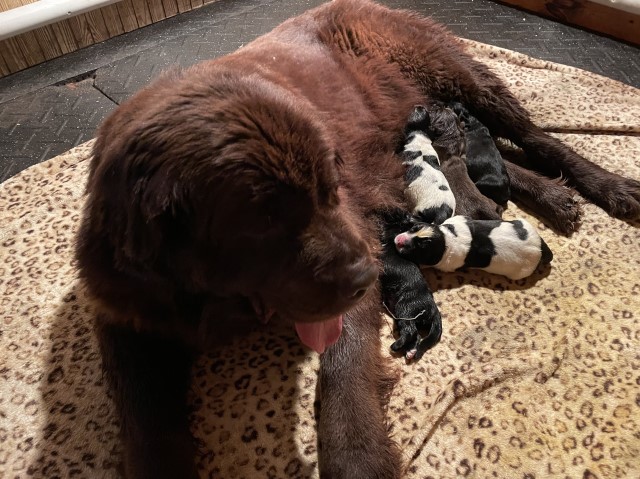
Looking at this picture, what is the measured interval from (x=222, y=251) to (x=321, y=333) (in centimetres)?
48

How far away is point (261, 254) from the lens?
1.34 metres

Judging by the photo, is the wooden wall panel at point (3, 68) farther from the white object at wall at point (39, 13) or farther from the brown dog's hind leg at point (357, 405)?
the brown dog's hind leg at point (357, 405)

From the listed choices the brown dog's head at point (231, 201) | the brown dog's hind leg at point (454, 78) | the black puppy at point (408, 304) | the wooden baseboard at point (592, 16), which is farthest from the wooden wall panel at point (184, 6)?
the brown dog's head at point (231, 201)

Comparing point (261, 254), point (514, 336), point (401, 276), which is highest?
point (261, 254)

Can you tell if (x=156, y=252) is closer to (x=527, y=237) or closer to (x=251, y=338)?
(x=251, y=338)

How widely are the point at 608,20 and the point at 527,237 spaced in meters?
2.79

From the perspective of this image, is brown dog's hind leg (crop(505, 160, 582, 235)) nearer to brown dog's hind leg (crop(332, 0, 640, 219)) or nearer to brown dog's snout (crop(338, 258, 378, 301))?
brown dog's hind leg (crop(332, 0, 640, 219))

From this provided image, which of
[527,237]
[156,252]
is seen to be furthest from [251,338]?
[527,237]

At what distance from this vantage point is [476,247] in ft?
→ 6.91

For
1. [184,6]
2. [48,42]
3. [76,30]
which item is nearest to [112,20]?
[76,30]

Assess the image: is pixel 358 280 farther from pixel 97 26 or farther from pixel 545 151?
pixel 97 26

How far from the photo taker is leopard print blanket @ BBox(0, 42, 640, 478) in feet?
5.54

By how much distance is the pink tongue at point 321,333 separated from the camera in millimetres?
1658

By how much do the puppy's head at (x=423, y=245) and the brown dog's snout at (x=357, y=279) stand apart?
0.67 metres
